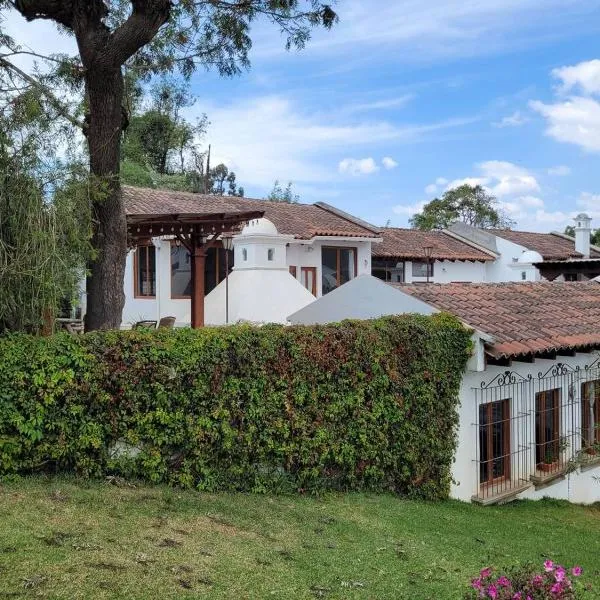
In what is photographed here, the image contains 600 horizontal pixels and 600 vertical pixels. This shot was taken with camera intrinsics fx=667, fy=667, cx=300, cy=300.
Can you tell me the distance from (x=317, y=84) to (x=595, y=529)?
8.68 meters

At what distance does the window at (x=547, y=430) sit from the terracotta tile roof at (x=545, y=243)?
23.9 meters

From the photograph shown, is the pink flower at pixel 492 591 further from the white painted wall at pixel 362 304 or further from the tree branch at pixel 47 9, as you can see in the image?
the tree branch at pixel 47 9

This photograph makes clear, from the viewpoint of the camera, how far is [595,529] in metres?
10.1

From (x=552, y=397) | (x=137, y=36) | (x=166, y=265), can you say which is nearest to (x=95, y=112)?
(x=137, y=36)

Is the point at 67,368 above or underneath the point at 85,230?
underneath

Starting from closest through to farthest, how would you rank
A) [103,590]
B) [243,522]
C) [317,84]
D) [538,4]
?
[103,590], [243,522], [538,4], [317,84]

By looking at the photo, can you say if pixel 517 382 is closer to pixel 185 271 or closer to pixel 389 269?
pixel 185 271

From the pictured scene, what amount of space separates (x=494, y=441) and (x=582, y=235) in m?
29.1

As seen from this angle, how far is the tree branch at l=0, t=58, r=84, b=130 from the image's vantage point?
29.4 feet

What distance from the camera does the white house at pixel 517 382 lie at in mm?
10453

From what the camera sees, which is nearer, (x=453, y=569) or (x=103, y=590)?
(x=103, y=590)

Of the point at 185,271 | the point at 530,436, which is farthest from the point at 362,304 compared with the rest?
the point at 185,271

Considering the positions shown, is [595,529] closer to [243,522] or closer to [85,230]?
[243,522]

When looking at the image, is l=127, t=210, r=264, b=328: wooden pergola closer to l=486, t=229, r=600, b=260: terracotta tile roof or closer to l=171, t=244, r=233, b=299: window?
l=171, t=244, r=233, b=299: window
